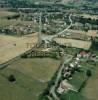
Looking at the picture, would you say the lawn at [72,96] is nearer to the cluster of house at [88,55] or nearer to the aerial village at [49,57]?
the aerial village at [49,57]

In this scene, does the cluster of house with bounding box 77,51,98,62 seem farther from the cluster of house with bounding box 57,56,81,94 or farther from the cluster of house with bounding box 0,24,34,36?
the cluster of house with bounding box 0,24,34,36

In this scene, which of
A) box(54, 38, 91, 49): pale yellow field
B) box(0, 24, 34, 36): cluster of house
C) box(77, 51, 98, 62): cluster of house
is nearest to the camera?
box(77, 51, 98, 62): cluster of house

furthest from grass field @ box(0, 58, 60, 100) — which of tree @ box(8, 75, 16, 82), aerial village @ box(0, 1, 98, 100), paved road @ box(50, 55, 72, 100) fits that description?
paved road @ box(50, 55, 72, 100)

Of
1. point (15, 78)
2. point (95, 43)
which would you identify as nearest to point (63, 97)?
point (15, 78)

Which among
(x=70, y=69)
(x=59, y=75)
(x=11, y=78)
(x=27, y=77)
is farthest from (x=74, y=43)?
(x=11, y=78)

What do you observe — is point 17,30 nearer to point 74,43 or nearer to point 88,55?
point 74,43

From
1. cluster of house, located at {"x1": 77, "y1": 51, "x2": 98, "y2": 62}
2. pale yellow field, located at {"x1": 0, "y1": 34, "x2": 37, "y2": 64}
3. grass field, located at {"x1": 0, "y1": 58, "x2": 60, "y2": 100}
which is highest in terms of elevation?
grass field, located at {"x1": 0, "y1": 58, "x2": 60, "y2": 100}

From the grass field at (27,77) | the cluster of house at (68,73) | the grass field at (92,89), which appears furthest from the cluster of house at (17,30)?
the grass field at (92,89)
